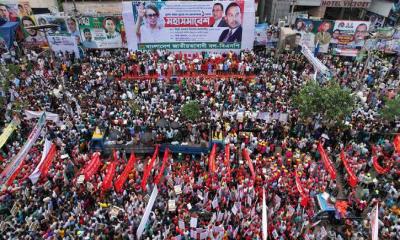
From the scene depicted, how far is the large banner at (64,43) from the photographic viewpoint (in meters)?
27.2

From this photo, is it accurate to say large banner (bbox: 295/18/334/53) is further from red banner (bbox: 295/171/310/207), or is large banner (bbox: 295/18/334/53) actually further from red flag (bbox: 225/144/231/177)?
red banner (bbox: 295/171/310/207)

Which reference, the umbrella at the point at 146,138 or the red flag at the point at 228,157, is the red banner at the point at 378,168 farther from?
the umbrella at the point at 146,138

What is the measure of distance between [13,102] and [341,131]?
21524mm

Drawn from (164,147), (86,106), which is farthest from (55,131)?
(164,147)

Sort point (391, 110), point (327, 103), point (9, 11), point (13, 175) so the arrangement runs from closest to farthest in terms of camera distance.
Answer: point (13, 175)
point (327, 103)
point (391, 110)
point (9, 11)

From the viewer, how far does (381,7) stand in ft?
106

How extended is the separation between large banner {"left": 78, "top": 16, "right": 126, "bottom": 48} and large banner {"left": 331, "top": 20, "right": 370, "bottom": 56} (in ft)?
61.7

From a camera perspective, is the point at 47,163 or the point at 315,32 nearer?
the point at 47,163

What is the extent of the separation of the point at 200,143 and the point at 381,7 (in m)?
25.6

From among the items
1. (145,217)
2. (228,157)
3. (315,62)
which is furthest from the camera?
(315,62)

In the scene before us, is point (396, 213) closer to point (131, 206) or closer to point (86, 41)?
point (131, 206)

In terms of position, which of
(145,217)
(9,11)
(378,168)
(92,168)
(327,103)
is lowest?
(145,217)

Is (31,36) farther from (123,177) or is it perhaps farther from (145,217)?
(145,217)

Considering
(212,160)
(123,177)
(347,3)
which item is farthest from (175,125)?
(347,3)
